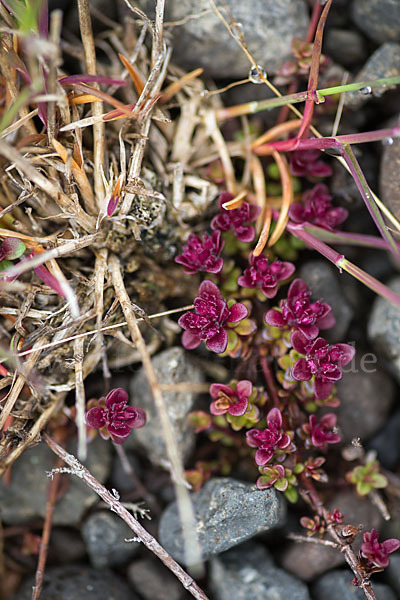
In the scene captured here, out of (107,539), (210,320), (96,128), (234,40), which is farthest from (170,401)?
(234,40)

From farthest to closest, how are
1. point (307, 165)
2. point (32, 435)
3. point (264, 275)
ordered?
point (307, 165) → point (264, 275) → point (32, 435)

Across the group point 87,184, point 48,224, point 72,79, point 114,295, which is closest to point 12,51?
point 72,79

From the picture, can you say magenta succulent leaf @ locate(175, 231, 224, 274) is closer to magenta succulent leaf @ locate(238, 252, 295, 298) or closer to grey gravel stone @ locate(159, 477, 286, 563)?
magenta succulent leaf @ locate(238, 252, 295, 298)

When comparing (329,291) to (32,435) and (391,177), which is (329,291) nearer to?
(391,177)

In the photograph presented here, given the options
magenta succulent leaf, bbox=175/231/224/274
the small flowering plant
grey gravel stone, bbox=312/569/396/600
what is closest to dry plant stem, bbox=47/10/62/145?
magenta succulent leaf, bbox=175/231/224/274

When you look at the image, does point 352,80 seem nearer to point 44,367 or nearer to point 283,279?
point 283,279

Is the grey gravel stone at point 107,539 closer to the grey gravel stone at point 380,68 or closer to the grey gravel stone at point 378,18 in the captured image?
the grey gravel stone at point 380,68
